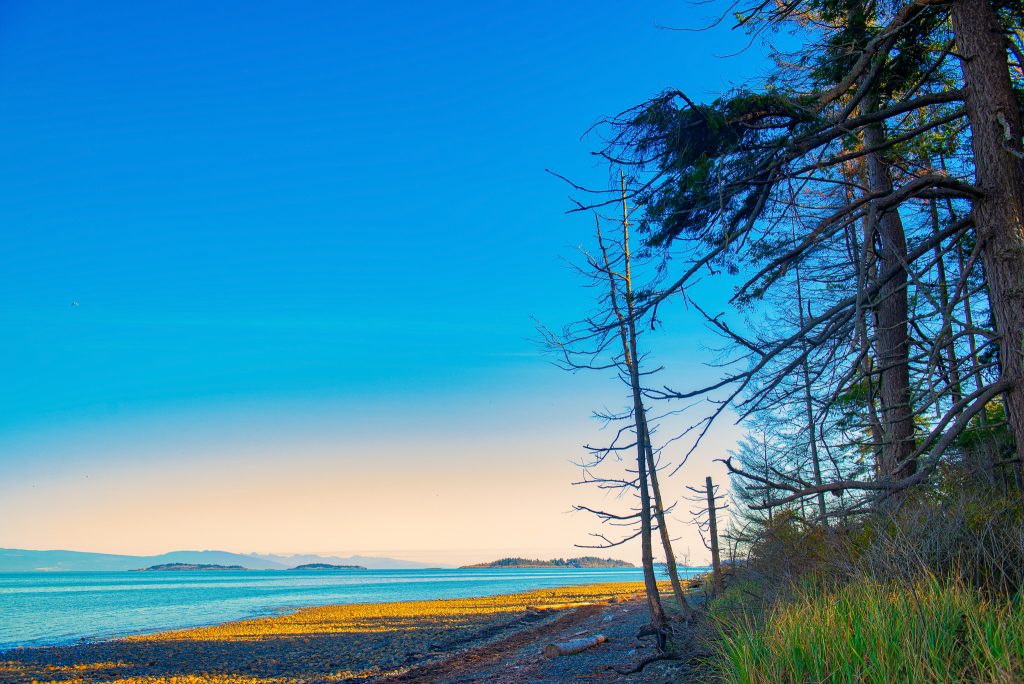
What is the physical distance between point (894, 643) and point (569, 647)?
11161 mm

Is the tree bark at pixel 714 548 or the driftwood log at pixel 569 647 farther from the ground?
the tree bark at pixel 714 548

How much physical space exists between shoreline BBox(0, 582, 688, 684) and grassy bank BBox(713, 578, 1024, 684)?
10.3 meters

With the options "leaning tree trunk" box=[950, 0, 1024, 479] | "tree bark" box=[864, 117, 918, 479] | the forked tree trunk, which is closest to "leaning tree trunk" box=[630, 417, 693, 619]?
the forked tree trunk

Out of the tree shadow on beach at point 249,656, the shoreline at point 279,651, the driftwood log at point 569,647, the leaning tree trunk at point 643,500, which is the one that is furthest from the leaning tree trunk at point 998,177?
the tree shadow on beach at point 249,656

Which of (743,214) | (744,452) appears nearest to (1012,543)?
(743,214)

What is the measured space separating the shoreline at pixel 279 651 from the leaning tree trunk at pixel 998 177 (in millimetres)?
10722

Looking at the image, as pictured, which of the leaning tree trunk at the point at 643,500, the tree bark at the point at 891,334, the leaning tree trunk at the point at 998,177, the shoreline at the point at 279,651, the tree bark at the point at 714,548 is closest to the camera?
the leaning tree trunk at the point at 998,177

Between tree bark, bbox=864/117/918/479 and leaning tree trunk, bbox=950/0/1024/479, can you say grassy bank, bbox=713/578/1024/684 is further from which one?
tree bark, bbox=864/117/918/479

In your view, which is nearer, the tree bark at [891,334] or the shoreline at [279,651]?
the tree bark at [891,334]

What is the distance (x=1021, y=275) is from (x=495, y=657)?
13.4 meters

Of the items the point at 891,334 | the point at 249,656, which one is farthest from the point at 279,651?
the point at 891,334

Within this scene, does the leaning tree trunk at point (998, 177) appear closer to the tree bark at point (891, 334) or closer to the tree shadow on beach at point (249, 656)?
the tree bark at point (891, 334)

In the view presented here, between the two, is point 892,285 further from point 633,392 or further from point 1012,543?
point 1012,543

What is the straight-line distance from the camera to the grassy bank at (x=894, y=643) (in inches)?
139
